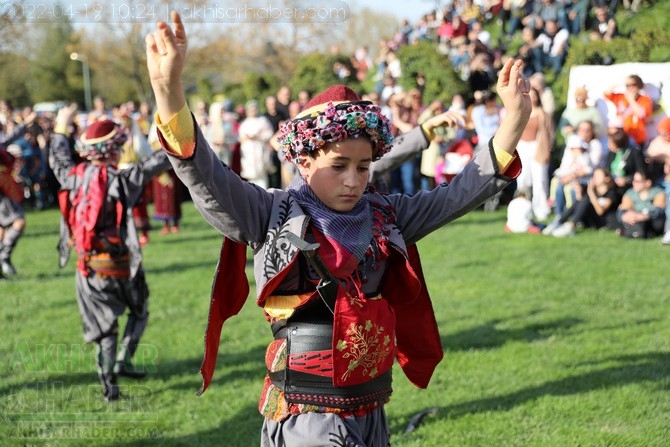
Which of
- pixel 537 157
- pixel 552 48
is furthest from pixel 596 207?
pixel 552 48

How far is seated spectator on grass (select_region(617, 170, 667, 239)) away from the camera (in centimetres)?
1073

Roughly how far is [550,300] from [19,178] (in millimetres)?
13090

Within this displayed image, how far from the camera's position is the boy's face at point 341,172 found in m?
2.80

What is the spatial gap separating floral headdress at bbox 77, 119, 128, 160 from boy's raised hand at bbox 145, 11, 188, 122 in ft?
11.3

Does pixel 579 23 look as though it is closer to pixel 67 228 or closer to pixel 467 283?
pixel 467 283

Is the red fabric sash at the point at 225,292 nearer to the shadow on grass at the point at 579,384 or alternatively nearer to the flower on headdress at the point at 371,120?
the flower on headdress at the point at 371,120

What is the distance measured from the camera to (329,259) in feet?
9.10

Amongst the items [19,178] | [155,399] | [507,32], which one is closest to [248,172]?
[19,178]

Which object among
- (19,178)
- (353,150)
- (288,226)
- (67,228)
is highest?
(353,150)

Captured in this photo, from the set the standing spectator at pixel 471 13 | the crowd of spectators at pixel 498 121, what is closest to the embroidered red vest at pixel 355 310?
the crowd of spectators at pixel 498 121

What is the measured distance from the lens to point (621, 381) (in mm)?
Answer: 5445

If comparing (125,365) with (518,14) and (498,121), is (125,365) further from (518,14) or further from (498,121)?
(518,14)

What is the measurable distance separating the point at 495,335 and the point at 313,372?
410 centimetres

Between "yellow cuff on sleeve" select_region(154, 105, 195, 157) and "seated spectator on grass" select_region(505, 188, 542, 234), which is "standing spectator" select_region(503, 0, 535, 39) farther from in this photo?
"yellow cuff on sleeve" select_region(154, 105, 195, 157)
